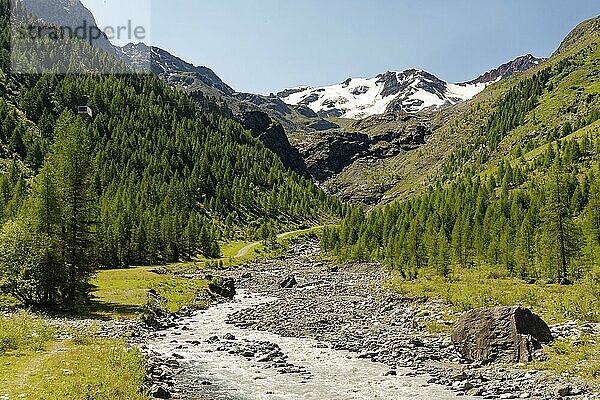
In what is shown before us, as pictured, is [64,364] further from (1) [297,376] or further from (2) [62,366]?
(1) [297,376]

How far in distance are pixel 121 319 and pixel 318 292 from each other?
39586mm

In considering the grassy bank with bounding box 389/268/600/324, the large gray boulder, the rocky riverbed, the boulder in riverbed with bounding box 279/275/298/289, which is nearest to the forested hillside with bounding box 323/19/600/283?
the grassy bank with bounding box 389/268/600/324

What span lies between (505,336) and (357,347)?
11.8m

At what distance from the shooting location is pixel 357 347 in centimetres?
3731

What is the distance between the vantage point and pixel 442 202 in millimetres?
143000

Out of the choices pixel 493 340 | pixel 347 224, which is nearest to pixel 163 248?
pixel 347 224

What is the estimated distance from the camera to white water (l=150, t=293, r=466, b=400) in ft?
84.4

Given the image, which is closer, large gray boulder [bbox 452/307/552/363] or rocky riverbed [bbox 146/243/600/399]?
rocky riverbed [bbox 146/243/600/399]

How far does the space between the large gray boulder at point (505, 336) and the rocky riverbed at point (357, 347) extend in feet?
4.22

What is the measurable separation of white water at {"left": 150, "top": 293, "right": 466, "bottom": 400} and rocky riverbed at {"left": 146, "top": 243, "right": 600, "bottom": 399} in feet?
0.54

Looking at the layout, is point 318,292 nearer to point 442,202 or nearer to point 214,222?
point 442,202

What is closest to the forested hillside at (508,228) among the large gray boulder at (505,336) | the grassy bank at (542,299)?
the grassy bank at (542,299)

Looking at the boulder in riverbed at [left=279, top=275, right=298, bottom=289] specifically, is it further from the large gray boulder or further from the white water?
the large gray boulder

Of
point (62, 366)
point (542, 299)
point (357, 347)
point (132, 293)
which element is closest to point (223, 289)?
point (132, 293)
